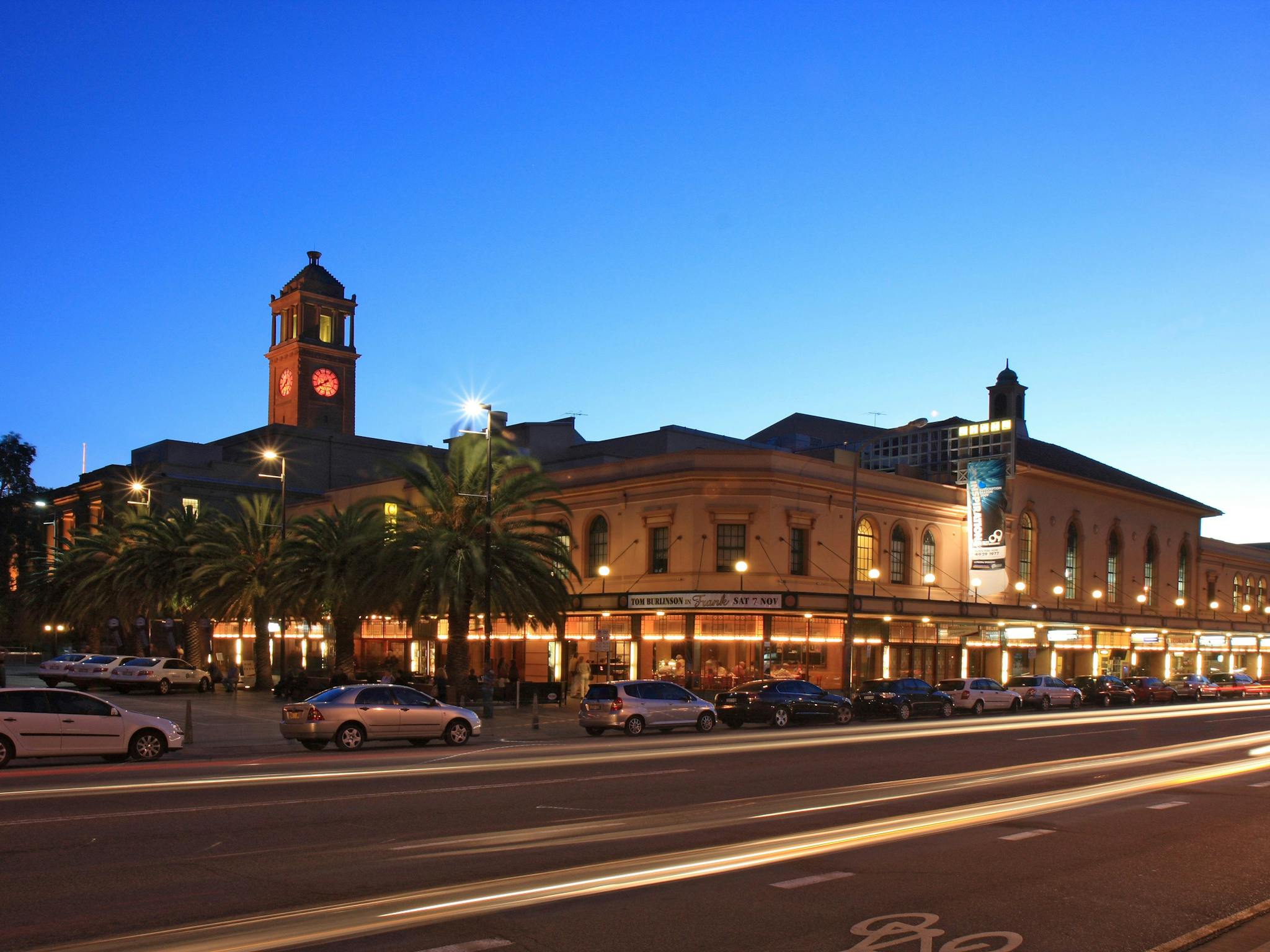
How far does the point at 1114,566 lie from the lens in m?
68.6

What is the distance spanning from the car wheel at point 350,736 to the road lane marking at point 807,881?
668 inches

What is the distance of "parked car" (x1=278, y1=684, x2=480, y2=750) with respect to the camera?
2614 cm

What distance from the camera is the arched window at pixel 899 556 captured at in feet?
176

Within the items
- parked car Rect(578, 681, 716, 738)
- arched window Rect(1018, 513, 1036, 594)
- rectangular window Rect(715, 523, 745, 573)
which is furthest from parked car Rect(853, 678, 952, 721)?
arched window Rect(1018, 513, 1036, 594)

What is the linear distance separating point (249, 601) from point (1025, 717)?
104 ft

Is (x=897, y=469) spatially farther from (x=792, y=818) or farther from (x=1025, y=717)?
(x=792, y=818)

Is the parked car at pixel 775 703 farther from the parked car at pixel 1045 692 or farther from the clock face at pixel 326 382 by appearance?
the clock face at pixel 326 382

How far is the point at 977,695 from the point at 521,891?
1512 inches

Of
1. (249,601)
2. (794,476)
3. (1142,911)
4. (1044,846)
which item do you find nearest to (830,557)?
(794,476)

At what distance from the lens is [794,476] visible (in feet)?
159

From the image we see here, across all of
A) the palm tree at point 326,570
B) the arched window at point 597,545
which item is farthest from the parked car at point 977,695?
the palm tree at point 326,570

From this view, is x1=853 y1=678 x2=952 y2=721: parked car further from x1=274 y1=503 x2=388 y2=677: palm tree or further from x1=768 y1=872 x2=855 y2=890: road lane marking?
x1=768 y1=872 x2=855 y2=890: road lane marking

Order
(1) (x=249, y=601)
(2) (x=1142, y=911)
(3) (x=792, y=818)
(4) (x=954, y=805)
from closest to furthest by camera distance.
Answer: (2) (x=1142, y=911) < (3) (x=792, y=818) < (4) (x=954, y=805) < (1) (x=249, y=601)

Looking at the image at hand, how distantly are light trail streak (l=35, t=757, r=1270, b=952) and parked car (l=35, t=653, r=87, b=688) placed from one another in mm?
42720
